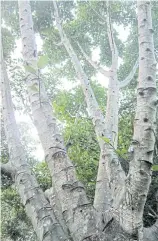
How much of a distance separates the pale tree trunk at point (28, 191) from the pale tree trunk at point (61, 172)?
0.11 meters

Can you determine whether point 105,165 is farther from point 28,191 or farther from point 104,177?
point 28,191

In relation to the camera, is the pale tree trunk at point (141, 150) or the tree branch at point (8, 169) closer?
the pale tree trunk at point (141, 150)

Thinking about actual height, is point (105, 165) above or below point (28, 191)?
above

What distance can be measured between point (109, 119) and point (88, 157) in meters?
1.83

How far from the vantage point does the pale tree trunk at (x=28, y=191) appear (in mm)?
1852

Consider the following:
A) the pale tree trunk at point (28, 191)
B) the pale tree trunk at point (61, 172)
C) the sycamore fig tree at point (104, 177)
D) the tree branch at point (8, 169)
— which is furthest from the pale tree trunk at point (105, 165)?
the tree branch at point (8, 169)

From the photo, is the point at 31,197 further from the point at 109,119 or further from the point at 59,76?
the point at 59,76

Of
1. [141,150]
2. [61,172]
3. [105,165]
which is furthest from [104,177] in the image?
[141,150]

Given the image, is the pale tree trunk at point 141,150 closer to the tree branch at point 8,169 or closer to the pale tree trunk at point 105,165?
the pale tree trunk at point 105,165

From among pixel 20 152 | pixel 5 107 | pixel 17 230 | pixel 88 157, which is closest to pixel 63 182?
pixel 20 152

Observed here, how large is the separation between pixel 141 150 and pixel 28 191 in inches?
38.2

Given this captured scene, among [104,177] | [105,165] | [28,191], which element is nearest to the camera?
[28,191]

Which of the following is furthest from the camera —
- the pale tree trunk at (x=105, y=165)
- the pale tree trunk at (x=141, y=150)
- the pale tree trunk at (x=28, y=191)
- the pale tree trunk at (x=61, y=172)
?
the pale tree trunk at (x=105, y=165)

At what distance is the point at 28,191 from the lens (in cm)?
208
